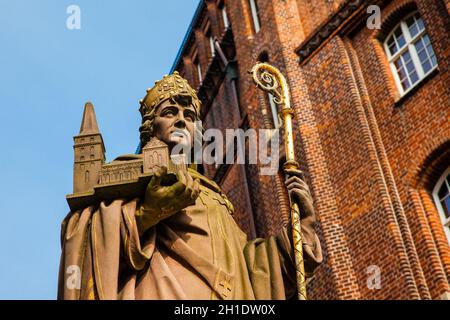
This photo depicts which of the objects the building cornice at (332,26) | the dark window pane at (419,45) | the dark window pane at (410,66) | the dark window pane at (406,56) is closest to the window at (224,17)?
the building cornice at (332,26)

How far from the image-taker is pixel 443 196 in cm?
1820

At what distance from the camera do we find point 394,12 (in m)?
21.0

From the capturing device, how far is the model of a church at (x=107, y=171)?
5.26 metres

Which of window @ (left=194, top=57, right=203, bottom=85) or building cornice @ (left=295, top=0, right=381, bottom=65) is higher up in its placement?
window @ (left=194, top=57, right=203, bottom=85)

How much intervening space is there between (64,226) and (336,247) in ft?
44.2

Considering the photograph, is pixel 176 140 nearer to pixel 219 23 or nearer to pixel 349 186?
pixel 349 186

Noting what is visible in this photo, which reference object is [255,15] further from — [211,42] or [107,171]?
[107,171]

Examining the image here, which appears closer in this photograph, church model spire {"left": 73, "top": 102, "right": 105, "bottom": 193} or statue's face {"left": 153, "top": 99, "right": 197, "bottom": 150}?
church model spire {"left": 73, "top": 102, "right": 105, "bottom": 193}

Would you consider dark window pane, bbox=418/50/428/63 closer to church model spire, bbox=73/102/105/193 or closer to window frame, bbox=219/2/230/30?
window frame, bbox=219/2/230/30

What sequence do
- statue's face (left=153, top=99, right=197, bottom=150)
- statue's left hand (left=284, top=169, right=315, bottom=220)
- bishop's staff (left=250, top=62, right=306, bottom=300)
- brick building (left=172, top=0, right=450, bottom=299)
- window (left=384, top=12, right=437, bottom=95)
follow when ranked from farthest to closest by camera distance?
window (left=384, top=12, right=437, bottom=95)
brick building (left=172, top=0, right=450, bottom=299)
statue's face (left=153, top=99, right=197, bottom=150)
statue's left hand (left=284, top=169, right=315, bottom=220)
bishop's staff (left=250, top=62, right=306, bottom=300)

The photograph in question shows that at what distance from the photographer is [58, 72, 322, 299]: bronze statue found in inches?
199

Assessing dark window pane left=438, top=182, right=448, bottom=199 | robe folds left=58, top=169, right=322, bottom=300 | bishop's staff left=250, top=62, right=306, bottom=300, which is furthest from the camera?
dark window pane left=438, top=182, right=448, bottom=199

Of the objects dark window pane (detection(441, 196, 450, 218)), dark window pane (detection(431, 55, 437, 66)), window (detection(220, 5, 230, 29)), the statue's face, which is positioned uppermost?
window (detection(220, 5, 230, 29))

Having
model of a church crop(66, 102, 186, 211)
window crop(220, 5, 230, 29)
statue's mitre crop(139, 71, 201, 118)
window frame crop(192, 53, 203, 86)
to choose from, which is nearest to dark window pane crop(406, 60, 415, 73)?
window crop(220, 5, 230, 29)
